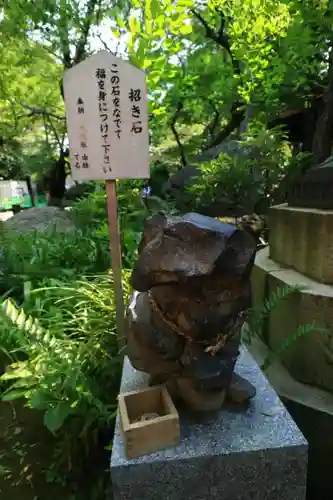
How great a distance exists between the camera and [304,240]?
2.38 meters

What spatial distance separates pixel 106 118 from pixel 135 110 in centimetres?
18

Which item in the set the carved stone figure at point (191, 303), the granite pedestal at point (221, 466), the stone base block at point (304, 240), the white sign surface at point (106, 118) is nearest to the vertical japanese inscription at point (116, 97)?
the white sign surface at point (106, 118)

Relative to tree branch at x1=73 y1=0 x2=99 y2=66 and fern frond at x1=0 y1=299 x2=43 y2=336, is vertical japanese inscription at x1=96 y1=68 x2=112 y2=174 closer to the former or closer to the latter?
fern frond at x1=0 y1=299 x2=43 y2=336

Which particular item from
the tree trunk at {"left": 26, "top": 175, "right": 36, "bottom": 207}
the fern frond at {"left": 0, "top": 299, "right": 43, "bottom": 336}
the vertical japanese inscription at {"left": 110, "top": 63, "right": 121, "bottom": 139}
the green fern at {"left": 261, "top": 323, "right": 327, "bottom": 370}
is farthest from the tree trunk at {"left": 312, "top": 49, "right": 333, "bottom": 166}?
the tree trunk at {"left": 26, "top": 175, "right": 36, "bottom": 207}

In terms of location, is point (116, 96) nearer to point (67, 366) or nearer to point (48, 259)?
point (67, 366)

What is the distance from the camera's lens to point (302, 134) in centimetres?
734

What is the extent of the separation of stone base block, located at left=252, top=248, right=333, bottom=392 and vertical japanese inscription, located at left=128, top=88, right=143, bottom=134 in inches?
52.6

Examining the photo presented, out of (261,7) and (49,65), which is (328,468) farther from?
(49,65)

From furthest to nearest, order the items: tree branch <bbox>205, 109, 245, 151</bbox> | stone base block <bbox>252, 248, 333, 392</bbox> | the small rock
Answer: tree branch <bbox>205, 109, 245, 151</bbox>
stone base block <bbox>252, 248, 333, 392</bbox>
the small rock

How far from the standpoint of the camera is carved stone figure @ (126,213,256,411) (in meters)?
1.11

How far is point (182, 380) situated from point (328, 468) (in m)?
1.22

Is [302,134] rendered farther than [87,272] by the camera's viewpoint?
Yes

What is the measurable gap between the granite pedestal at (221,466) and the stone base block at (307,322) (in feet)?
2.60

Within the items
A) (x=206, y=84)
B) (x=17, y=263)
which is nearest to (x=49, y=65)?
(x=206, y=84)
